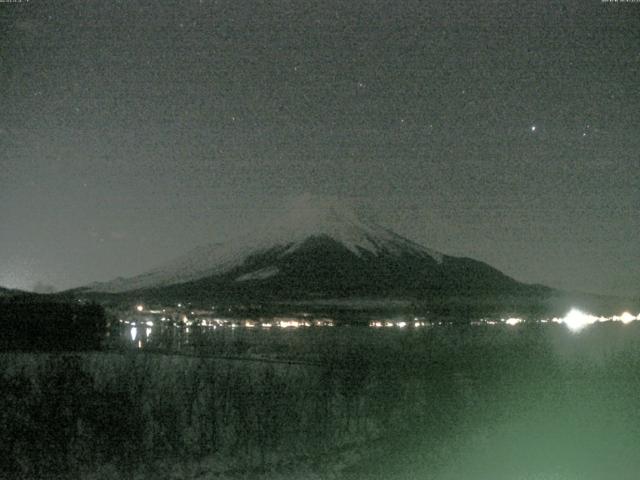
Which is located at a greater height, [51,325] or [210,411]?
[51,325]

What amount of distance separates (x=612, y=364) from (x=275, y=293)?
7350 cm

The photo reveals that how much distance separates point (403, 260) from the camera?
136m

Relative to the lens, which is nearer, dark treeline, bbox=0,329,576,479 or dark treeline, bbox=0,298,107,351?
dark treeline, bbox=0,329,576,479

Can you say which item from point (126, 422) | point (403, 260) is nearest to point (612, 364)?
point (126, 422)

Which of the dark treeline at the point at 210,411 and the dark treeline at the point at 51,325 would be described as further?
the dark treeline at the point at 51,325

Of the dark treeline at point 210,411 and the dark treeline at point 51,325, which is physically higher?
the dark treeline at point 51,325

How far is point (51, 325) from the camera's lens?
22594mm

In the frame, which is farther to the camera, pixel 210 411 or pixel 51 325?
pixel 51 325

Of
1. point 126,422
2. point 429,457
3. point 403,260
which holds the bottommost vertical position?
point 429,457

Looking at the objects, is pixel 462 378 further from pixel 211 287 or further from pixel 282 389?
pixel 211 287

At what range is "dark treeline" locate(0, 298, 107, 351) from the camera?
2165 centimetres

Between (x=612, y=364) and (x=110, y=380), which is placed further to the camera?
(x=612, y=364)

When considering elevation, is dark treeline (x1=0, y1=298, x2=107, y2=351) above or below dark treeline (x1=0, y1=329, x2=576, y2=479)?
above

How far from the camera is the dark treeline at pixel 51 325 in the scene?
2165cm
